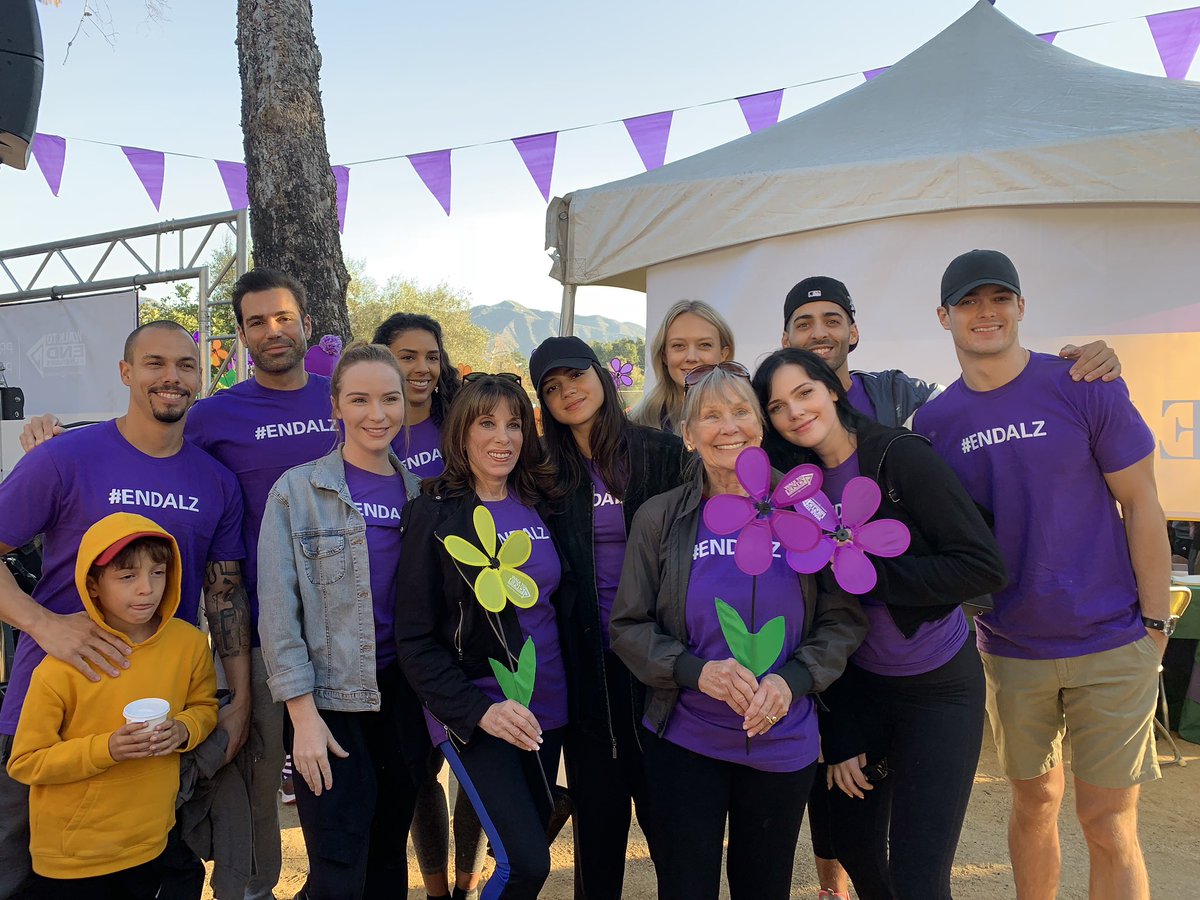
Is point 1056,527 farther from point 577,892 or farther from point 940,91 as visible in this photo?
point 940,91

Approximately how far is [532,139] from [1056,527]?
763cm

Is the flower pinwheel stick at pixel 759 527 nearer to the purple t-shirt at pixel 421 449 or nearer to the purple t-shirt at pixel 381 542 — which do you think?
the purple t-shirt at pixel 381 542

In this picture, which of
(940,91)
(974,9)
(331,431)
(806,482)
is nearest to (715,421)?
(806,482)

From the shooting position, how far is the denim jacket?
2049mm

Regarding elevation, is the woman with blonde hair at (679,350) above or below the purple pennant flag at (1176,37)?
below

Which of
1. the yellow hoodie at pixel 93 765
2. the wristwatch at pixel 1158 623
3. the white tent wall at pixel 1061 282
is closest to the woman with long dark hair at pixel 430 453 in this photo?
the yellow hoodie at pixel 93 765

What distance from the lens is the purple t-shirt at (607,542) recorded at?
2225 millimetres

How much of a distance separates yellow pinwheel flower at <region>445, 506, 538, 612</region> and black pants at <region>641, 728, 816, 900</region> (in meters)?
0.53

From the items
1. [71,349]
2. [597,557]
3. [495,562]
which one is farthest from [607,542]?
[71,349]

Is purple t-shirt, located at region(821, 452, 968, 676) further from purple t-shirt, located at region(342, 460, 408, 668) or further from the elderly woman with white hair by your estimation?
purple t-shirt, located at region(342, 460, 408, 668)

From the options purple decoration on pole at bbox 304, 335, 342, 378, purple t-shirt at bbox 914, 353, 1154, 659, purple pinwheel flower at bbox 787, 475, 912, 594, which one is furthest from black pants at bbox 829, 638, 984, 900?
purple decoration on pole at bbox 304, 335, 342, 378

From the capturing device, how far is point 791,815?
1869 millimetres

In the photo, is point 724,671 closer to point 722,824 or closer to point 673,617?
point 673,617

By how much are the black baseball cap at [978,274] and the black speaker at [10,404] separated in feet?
21.4
